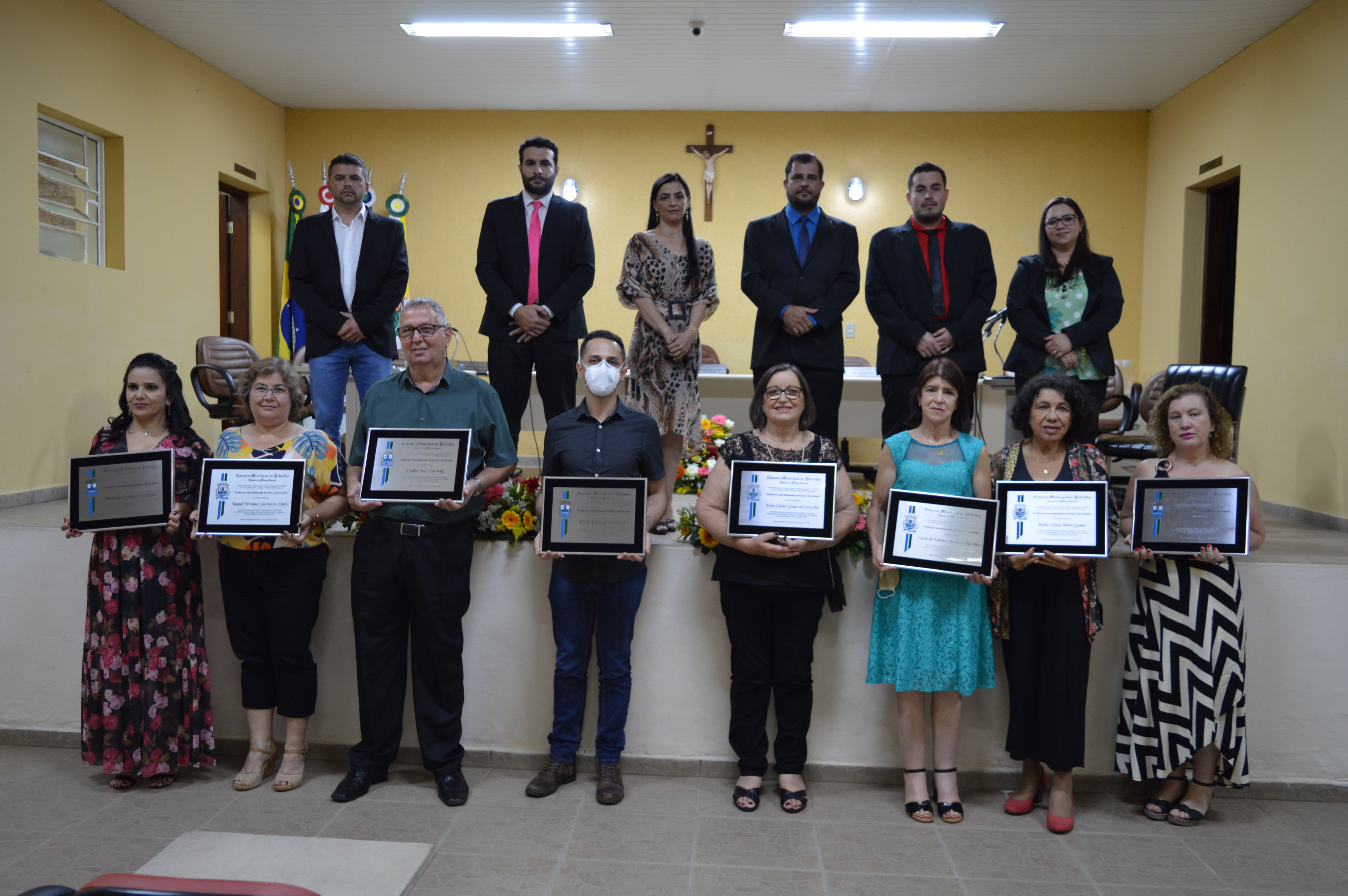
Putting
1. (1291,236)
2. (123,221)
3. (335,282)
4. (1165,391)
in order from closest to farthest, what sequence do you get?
(335,282)
(1165,391)
(1291,236)
(123,221)

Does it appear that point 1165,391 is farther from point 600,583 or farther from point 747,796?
point 600,583

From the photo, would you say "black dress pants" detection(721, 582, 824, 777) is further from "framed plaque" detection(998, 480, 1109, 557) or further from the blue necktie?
the blue necktie

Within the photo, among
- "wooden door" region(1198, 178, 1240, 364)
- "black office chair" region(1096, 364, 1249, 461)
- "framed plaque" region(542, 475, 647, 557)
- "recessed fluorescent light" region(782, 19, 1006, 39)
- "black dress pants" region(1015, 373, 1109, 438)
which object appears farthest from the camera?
"wooden door" region(1198, 178, 1240, 364)

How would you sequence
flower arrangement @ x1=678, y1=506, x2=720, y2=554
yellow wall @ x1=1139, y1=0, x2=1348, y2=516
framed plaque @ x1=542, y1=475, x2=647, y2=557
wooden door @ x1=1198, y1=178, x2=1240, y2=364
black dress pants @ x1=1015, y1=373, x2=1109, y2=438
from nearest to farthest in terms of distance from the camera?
1. framed plaque @ x1=542, y1=475, x2=647, y2=557
2. flower arrangement @ x1=678, y1=506, x2=720, y2=554
3. black dress pants @ x1=1015, y1=373, x2=1109, y2=438
4. yellow wall @ x1=1139, y1=0, x2=1348, y2=516
5. wooden door @ x1=1198, y1=178, x2=1240, y2=364

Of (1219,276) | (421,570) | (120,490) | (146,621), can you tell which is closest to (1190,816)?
(421,570)

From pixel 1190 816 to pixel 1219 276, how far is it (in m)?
5.85

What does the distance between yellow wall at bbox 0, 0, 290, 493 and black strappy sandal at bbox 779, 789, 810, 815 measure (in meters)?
4.63

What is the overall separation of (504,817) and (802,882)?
0.95 m

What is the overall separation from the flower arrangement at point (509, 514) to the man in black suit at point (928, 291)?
1.49 m

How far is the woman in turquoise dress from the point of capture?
2791mm

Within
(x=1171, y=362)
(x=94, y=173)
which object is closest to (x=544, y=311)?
(x=94, y=173)

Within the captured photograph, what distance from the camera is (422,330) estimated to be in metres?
2.82

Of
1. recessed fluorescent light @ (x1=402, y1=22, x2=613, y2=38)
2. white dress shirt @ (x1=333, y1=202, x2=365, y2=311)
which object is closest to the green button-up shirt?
white dress shirt @ (x1=333, y1=202, x2=365, y2=311)

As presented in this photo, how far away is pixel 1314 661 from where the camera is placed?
10.1 feet
